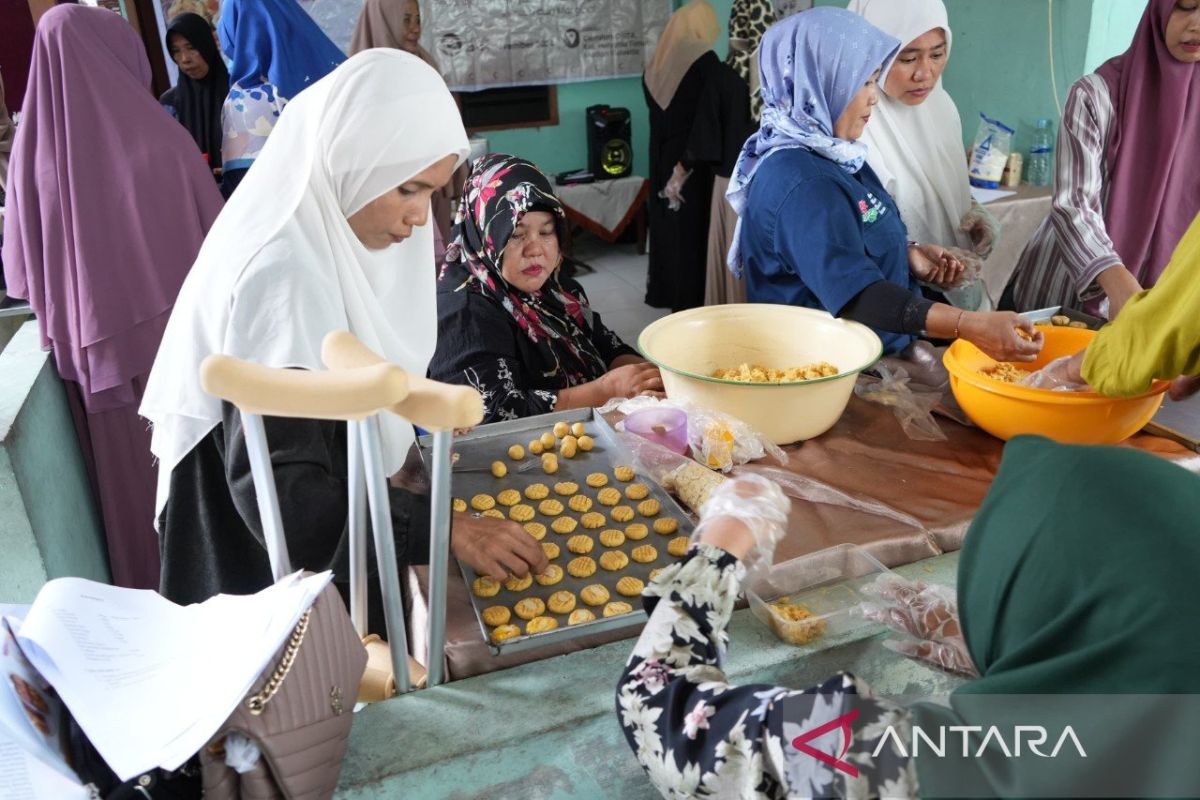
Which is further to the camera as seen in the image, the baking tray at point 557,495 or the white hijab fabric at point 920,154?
the white hijab fabric at point 920,154

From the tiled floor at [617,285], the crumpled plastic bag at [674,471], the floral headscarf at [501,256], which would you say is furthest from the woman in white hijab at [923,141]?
the tiled floor at [617,285]

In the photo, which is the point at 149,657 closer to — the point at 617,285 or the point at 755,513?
A: the point at 755,513

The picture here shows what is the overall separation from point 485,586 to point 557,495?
0.95 feet

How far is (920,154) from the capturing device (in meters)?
2.50

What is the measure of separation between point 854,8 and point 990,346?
1.55m

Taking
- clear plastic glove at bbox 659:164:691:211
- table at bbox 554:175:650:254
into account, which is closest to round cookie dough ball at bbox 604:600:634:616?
clear plastic glove at bbox 659:164:691:211

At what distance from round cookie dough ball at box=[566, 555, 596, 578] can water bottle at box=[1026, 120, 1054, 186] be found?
403 centimetres

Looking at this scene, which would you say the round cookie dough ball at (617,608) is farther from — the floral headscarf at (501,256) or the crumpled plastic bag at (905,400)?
the floral headscarf at (501,256)

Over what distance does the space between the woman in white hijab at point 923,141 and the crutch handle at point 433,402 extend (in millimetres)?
1834

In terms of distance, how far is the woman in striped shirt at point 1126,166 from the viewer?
240 cm

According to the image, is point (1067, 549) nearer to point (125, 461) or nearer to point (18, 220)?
point (125, 461)

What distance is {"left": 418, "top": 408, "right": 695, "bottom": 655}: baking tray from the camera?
3.93 feet

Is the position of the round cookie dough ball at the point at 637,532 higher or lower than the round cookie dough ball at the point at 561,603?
higher

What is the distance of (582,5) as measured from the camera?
19.8ft
